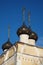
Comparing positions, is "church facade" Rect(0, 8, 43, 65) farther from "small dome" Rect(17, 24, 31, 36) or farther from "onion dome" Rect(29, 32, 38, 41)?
"onion dome" Rect(29, 32, 38, 41)

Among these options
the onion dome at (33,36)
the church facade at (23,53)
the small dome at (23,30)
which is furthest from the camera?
the onion dome at (33,36)

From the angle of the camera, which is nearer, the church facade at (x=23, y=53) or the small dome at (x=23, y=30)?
the church facade at (x=23, y=53)

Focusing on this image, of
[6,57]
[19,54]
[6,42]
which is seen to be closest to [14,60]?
[19,54]

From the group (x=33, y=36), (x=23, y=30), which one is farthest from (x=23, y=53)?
(x=33, y=36)

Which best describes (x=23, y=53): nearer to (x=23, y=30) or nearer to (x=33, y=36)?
(x=23, y=30)

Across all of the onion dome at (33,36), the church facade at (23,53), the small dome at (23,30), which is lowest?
the church facade at (23,53)

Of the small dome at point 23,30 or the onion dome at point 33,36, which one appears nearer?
the small dome at point 23,30

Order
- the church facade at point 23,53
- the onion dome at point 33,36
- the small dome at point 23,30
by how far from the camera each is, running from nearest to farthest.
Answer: the church facade at point 23,53
the small dome at point 23,30
the onion dome at point 33,36

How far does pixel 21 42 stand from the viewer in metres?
16.6

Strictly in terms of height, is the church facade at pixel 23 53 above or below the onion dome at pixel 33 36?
below

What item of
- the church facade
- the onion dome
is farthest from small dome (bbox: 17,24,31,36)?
the onion dome

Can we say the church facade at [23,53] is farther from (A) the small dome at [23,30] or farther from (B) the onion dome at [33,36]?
(B) the onion dome at [33,36]

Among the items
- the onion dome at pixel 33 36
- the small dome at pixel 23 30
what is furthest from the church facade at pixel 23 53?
the onion dome at pixel 33 36

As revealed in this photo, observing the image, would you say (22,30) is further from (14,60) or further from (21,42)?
(14,60)
